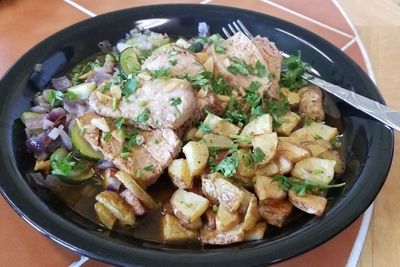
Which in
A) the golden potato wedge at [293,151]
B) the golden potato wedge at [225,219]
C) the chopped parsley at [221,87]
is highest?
the chopped parsley at [221,87]

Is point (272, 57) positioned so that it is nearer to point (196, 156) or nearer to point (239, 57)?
point (239, 57)

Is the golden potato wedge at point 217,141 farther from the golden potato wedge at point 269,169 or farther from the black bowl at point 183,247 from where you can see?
the black bowl at point 183,247

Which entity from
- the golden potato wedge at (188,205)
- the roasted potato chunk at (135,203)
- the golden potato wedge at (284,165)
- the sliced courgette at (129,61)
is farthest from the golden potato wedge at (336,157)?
the sliced courgette at (129,61)

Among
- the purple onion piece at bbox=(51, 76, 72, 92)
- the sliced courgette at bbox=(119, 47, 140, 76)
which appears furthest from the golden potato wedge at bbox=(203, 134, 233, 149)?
the purple onion piece at bbox=(51, 76, 72, 92)

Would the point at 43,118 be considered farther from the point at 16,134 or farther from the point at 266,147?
the point at 266,147

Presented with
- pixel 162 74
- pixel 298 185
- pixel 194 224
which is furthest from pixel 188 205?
pixel 162 74

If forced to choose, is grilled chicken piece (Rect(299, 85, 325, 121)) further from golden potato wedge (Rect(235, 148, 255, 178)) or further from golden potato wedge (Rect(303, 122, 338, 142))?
golden potato wedge (Rect(235, 148, 255, 178))
